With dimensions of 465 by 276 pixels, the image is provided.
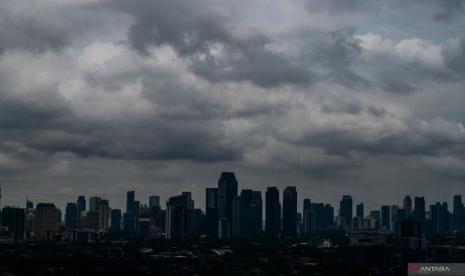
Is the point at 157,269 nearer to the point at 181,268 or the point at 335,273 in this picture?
the point at 181,268

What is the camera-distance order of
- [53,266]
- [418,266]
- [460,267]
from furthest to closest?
[53,266] → [418,266] → [460,267]

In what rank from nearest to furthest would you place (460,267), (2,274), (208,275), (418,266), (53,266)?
1. (460,267)
2. (418,266)
3. (2,274)
4. (208,275)
5. (53,266)

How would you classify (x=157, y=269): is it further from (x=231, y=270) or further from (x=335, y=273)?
(x=335, y=273)

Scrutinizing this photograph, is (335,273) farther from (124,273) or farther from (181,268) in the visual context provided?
(124,273)

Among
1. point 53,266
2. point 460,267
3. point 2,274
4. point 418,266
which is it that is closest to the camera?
point 460,267

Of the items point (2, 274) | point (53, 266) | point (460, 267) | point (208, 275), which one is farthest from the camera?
point (53, 266)

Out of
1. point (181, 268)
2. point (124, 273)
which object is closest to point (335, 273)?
point (181, 268)

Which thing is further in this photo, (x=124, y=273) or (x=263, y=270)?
(x=263, y=270)

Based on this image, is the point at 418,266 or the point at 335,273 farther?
the point at 335,273

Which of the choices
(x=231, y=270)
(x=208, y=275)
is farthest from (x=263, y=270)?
(x=208, y=275)
